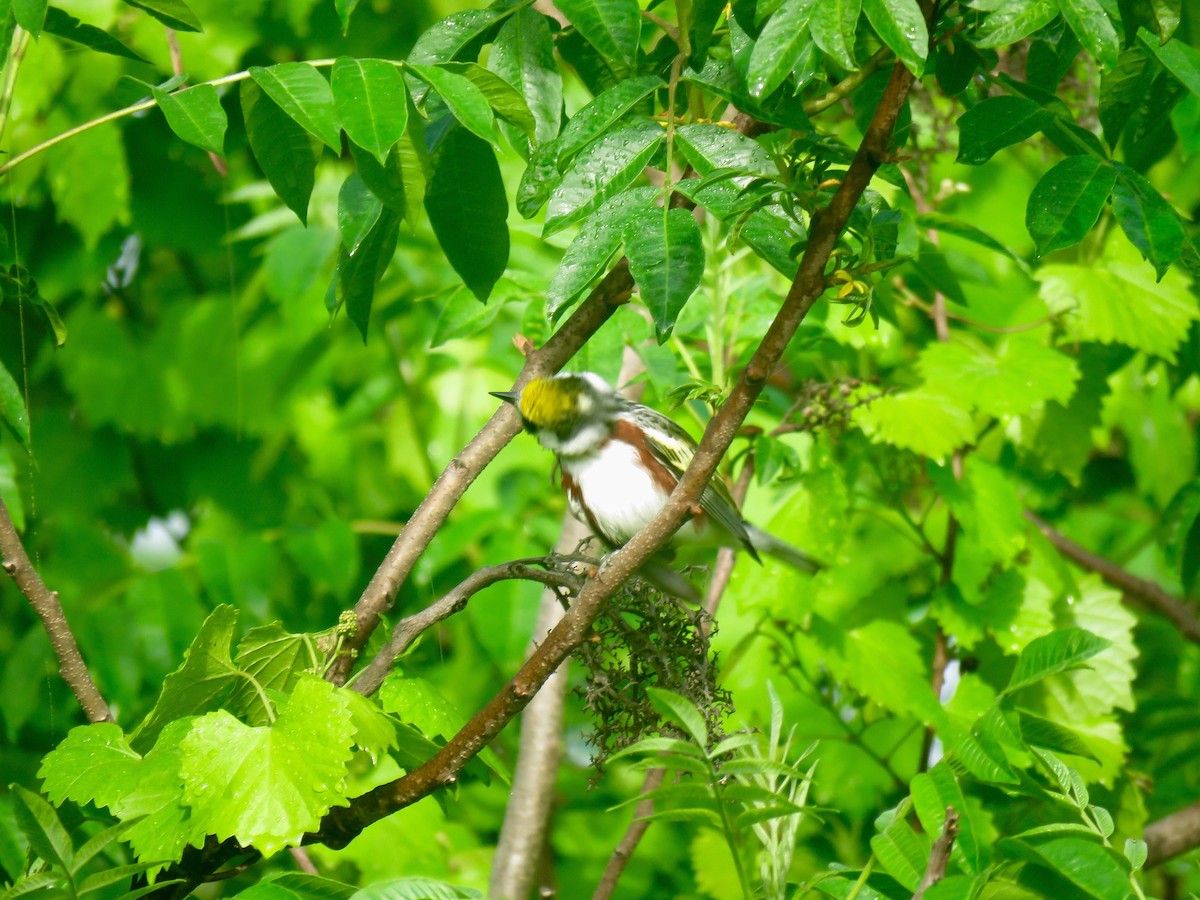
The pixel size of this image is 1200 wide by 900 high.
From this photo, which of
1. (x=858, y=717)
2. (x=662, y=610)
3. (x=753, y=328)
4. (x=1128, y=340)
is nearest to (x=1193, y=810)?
(x=858, y=717)

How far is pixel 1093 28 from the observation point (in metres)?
1.37

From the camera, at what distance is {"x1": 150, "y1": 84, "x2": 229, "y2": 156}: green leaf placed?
152 centimetres

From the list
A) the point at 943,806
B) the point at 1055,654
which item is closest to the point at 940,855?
the point at 943,806

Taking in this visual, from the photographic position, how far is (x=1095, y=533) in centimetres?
484

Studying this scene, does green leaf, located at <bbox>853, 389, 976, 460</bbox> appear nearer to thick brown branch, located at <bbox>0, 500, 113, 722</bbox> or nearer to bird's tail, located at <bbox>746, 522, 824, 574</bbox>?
bird's tail, located at <bbox>746, 522, 824, 574</bbox>

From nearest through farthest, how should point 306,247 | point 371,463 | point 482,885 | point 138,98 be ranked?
point 138,98 → point 482,885 → point 306,247 → point 371,463

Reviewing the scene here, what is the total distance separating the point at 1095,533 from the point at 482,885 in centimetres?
303

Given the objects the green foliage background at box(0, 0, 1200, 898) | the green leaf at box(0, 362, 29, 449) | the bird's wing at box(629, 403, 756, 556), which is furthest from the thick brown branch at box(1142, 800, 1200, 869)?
the green leaf at box(0, 362, 29, 449)

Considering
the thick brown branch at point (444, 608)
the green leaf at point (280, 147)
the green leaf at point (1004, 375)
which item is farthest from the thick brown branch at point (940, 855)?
the green leaf at point (1004, 375)

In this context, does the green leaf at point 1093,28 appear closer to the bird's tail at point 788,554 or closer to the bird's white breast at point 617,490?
the bird's white breast at point 617,490

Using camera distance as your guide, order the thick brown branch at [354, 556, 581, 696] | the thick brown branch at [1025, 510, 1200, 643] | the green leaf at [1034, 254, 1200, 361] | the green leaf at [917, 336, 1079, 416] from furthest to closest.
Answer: the thick brown branch at [1025, 510, 1200, 643]
the green leaf at [1034, 254, 1200, 361]
the green leaf at [917, 336, 1079, 416]
the thick brown branch at [354, 556, 581, 696]

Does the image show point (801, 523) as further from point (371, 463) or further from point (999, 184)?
point (371, 463)

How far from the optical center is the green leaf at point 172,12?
1.67 metres

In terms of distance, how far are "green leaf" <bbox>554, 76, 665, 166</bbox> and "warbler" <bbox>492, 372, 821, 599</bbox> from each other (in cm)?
73
